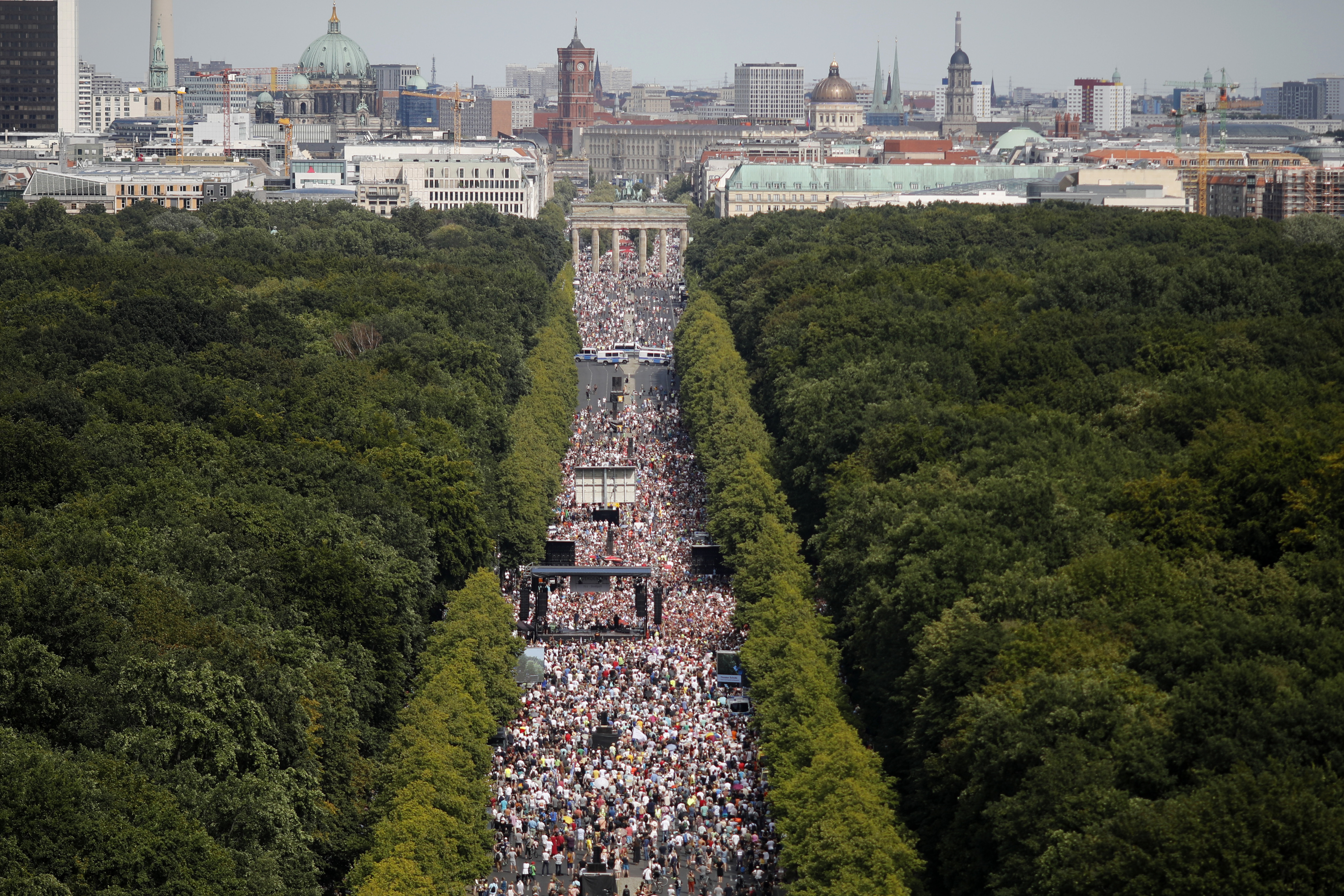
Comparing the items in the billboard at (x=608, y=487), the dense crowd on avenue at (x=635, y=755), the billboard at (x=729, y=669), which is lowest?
the dense crowd on avenue at (x=635, y=755)

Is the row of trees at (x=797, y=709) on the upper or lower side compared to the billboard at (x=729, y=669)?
upper

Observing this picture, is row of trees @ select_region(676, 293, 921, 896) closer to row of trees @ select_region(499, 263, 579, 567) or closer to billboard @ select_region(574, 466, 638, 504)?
billboard @ select_region(574, 466, 638, 504)

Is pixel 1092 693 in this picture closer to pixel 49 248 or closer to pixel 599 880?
pixel 599 880

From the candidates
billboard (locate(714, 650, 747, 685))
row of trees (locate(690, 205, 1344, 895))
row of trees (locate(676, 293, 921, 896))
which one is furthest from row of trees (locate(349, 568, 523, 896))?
row of trees (locate(690, 205, 1344, 895))

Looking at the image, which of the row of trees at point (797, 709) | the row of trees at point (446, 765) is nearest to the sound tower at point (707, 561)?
the row of trees at point (797, 709)

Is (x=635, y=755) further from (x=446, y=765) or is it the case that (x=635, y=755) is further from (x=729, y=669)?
(x=446, y=765)

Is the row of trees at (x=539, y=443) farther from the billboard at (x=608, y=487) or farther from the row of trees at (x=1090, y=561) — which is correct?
the row of trees at (x=1090, y=561)

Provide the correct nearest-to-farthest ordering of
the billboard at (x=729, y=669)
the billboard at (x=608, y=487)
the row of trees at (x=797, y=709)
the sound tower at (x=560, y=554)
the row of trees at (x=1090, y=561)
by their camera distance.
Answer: the row of trees at (x=1090, y=561)
the row of trees at (x=797, y=709)
the billboard at (x=729, y=669)
the sound tower at (x=560, y=554)
the billboard at (x=608, y=487)

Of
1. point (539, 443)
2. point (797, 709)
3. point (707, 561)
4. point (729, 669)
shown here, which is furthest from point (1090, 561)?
point (539, 443)
